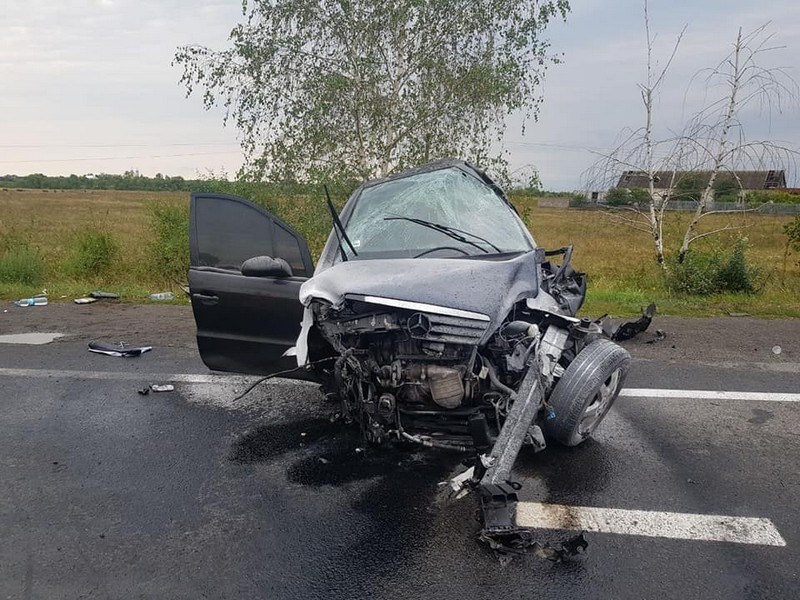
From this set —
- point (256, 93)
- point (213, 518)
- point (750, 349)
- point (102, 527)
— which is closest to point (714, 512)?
point (213, 518)

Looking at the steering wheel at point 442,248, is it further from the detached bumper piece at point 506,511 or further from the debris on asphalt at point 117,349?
the debris on asphalt at point 117,349

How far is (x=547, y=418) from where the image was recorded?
12.3 ft

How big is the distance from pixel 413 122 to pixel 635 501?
28.8 feet

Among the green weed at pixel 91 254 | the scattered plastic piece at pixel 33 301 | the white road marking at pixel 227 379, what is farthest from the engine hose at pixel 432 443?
the green weed at pixel 91 254

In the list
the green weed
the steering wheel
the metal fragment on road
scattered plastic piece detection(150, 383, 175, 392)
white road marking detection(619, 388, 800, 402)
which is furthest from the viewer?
the green weed

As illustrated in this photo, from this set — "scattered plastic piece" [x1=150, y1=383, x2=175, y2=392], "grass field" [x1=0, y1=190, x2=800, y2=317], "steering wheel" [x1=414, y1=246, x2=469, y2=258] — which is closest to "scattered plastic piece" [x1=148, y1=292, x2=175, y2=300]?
"grass field" [x1=0, y1=190, x2=800, y2=317]

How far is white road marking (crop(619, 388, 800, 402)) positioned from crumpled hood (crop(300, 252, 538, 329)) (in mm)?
2349

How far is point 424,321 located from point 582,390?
120 centimetres

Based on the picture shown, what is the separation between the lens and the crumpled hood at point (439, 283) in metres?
3.15

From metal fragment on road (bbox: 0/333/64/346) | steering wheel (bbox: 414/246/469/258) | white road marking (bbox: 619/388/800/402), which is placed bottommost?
metal fragment on road (bbox: 0/333/64/346)

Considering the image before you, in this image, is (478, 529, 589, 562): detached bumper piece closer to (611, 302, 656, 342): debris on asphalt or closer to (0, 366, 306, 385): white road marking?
(0, 366, 306, 385): white road marking

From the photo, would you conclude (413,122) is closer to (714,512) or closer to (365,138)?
(365,138)

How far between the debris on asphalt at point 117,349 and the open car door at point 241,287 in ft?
7.45

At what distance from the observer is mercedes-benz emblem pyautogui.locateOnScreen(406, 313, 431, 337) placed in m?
3.10
